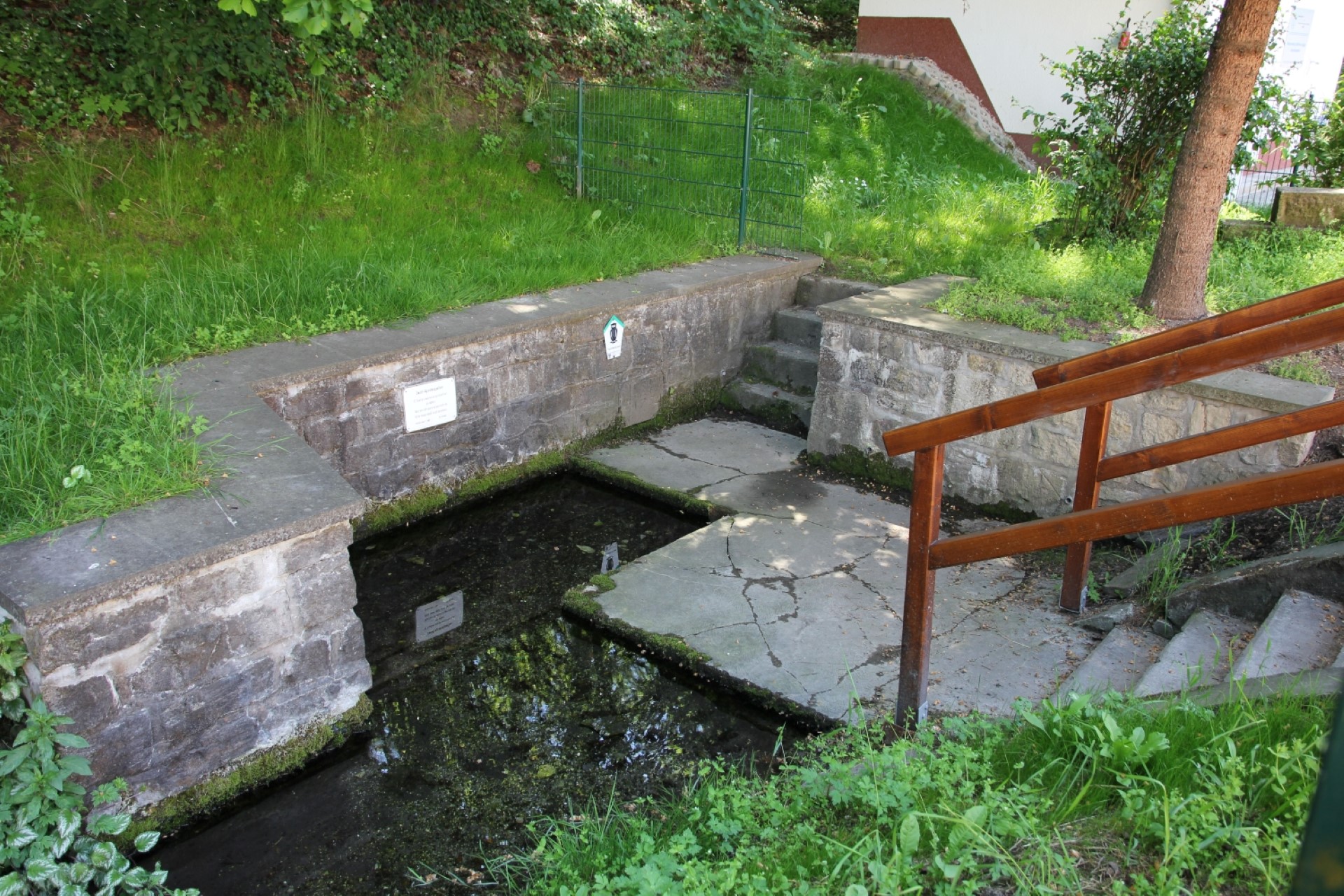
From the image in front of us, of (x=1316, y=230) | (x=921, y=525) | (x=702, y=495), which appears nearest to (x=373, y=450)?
(x=702, y=495)

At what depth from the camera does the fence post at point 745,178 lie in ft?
22.2

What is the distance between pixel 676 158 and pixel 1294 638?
5.83 metres

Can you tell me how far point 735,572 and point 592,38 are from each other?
7279 millimetres

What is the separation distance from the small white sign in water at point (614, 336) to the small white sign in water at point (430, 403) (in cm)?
107

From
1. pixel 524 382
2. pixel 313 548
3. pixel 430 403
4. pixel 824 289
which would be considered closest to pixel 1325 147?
pixel 824 289

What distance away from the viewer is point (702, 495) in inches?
209

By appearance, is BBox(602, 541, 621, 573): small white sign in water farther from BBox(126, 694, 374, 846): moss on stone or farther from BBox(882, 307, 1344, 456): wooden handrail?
BBox(882, 307, 1344, 456): wooden handrail

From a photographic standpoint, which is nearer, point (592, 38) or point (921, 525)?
point (921, 525)

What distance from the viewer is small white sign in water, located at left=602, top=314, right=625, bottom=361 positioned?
19.0ft

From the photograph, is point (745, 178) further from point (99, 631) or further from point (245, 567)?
point (99, 631)

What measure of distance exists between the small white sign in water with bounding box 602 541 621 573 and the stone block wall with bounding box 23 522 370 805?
143 centimetres

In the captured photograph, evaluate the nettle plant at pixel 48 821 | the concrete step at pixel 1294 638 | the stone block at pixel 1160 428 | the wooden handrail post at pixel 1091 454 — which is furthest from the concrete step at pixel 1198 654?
the nettle plant at pixel 48 821

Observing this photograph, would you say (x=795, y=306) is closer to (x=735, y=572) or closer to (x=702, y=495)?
(x=702, y=495)

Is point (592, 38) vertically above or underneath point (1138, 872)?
above
